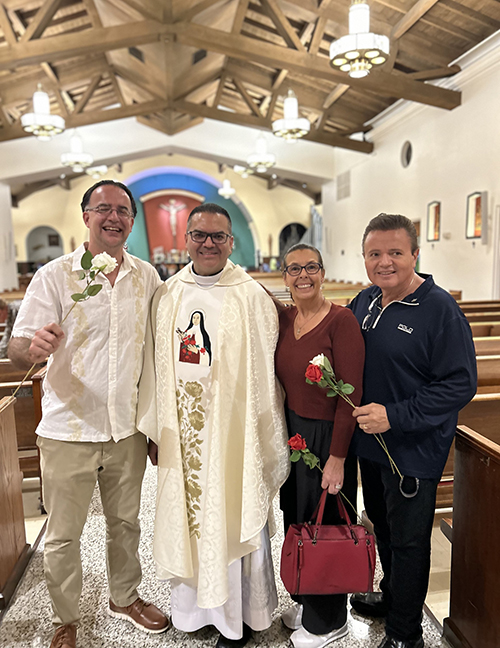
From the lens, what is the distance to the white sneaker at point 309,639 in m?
1.75

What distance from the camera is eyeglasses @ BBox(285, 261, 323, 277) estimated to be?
165 cm

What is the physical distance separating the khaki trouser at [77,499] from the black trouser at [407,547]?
848 millimetres

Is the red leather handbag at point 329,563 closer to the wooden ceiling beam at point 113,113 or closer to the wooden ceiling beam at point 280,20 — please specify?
the wooden ceiling beam at point 280,20

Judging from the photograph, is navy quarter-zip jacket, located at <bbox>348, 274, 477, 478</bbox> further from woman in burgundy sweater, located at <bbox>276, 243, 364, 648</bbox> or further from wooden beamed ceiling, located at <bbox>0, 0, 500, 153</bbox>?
wooden beamed ceiling, located at <bbox>0, 0, 500, 153</bbox>

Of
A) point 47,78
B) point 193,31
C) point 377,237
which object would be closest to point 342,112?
point 193,31

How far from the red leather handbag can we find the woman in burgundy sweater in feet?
0.48

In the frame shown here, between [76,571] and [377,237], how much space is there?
1542 millimetres

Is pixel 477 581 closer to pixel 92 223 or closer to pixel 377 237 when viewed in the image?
pixel 377 237

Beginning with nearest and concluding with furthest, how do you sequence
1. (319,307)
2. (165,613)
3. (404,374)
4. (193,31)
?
(404,374) < (319,307) < (165,613) < (193,31)

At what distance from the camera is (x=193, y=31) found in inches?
248

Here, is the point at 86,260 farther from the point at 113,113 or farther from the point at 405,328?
the point at 113,113

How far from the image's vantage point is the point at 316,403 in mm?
1648

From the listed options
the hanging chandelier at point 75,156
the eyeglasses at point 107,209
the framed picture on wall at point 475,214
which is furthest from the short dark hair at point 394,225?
the hanging chandelier at point 75,156

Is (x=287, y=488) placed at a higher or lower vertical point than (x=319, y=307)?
lower
